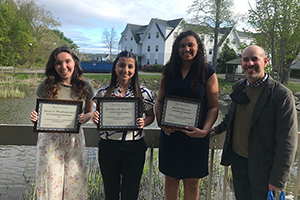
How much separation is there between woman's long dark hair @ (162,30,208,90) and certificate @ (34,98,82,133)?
888mm

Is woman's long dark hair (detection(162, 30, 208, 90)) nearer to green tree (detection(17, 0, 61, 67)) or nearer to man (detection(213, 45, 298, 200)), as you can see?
man (detection(213, 45, 298, 200))

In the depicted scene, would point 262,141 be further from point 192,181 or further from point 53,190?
point 53,190

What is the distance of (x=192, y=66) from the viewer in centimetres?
224

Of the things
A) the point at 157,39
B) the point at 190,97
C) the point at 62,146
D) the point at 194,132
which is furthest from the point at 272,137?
the point at 157,39

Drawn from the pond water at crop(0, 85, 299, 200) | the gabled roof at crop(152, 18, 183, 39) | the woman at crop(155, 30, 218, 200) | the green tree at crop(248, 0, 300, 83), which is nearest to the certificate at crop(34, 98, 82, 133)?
the woman at crop(155, 30, 218, 200)

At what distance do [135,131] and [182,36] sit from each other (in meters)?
0.99

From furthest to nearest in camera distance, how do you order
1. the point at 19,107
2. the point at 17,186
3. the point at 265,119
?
the point at 19,107 → the point at 17,186 → the point at 265,119

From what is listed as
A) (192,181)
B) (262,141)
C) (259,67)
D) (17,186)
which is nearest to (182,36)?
(259,67)

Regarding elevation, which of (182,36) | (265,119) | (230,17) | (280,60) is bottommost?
(265,119)

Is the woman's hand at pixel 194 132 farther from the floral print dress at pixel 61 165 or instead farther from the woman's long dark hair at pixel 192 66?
A: the floral print dress at pixel 61 165

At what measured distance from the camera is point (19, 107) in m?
11.6

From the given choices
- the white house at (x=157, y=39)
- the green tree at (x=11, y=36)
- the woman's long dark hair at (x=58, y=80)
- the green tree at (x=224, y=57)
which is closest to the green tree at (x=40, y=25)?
the green tree at (x=11, y=36)

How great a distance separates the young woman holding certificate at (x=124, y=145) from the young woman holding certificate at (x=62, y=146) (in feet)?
0.65

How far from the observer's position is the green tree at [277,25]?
16.7 meters
